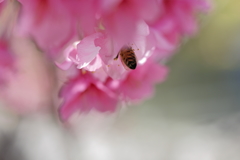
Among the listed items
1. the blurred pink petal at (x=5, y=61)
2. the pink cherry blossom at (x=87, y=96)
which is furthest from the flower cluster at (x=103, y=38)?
the blurred pink petal at (x=5, y=61)

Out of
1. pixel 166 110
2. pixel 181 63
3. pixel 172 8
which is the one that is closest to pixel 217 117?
pixel 166 110

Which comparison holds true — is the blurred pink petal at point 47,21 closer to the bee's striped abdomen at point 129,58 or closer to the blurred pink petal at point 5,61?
the bee's striped abdomen at point 129,58

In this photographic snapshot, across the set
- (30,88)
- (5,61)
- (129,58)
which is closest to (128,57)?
(129,58)

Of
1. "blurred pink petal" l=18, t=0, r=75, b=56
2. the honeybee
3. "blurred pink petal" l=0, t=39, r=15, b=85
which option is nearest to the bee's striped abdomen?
Answer: the honeybee

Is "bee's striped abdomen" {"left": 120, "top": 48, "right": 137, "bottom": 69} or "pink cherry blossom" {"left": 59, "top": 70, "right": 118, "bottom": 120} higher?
"pink cherry blossom" {"left": 59, "top": 70, "right": 118, "bottom": 120}

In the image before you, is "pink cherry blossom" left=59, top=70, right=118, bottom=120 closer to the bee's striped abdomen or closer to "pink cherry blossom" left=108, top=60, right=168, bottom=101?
"pink cherry blossom" left=108, top=60, right=168, bottom=101

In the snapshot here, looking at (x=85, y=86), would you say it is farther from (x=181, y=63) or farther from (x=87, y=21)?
(x=181, y=63)

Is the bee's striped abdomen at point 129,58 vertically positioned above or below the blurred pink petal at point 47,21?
above
